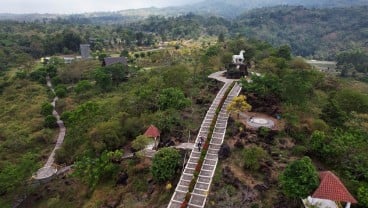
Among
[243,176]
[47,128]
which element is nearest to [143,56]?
[47,128]

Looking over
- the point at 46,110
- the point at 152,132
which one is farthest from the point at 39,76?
the point at 152,132

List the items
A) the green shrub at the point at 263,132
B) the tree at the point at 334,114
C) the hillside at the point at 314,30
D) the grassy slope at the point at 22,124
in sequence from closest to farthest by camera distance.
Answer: the green shrub at the point at 263,132 → the tree at the point at 334,114 → the grassy slope at the point at 22,124 → the hillside at the point at 314,30

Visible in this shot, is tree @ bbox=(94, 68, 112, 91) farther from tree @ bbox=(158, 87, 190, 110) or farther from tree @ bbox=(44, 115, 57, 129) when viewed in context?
tree @ bbox=(158, 87, 190, 110)

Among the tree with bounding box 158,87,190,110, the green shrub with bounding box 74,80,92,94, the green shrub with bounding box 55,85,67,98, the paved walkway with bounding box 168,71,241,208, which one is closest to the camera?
the paved walkway with bounding box 168,71,241,208

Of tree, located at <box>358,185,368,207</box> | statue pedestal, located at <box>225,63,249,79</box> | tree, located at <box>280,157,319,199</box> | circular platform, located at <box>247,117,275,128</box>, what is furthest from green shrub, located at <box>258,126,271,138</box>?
statue pedestal, located at <box>225,63,249,79</box>

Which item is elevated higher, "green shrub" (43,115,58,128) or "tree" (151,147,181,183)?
"tree" (151,147,181,183)

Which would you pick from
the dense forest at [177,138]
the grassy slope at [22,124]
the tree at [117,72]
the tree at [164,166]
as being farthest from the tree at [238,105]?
the tree at [117,72]

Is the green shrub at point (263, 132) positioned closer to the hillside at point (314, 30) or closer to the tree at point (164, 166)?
the tree at point (164, 166)
